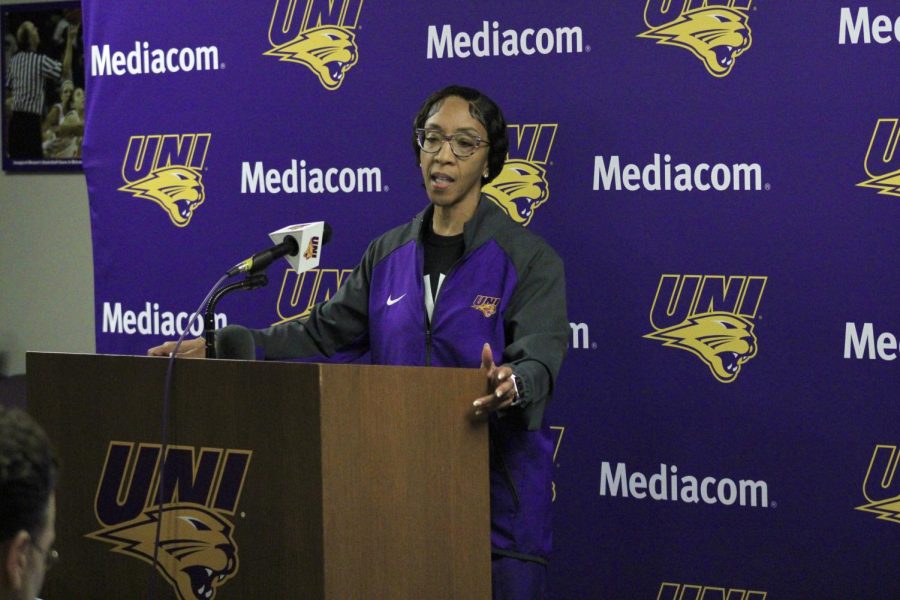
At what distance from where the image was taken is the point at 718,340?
Answer: 130 inches

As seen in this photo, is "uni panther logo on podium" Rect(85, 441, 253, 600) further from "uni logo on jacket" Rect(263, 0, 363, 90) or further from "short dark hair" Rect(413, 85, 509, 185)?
"uni logo on jacket" Rect(263, 0, 363, 90)

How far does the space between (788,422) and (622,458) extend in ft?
1.63

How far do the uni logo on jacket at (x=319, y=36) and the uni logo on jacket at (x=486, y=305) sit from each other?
1469 millimetres

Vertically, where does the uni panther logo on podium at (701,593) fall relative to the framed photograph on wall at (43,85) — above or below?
below

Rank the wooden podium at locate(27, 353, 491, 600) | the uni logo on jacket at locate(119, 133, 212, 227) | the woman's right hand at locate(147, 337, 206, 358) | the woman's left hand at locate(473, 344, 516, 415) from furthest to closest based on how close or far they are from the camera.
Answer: the uni logo on jacket at locate(119, 133, 212, 227), the woman's right hand at locate(147, 337, 206, 358), the woman's left hand at locate(473, 344, 516, 415), the wooden podium at locate(27, 353, 491, 600)

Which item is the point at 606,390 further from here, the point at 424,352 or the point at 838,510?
the point at 424,352

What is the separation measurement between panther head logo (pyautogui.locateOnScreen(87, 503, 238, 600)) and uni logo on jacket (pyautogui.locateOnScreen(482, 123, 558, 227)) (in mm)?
1683

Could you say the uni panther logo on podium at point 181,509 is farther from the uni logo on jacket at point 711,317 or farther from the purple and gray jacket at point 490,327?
the uni logo on jacket at point 711,317

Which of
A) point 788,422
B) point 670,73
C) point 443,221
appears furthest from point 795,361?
point 443,221

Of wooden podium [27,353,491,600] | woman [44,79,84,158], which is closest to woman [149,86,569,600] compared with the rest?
wooden podium [27,353,491,600]

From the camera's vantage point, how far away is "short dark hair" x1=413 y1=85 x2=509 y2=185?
2.67 meters

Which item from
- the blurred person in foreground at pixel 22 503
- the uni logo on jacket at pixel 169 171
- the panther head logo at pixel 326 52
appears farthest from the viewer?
the uni logo on jacket at pixel 169 171

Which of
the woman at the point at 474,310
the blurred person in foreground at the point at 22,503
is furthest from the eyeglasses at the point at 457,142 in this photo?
the blurred person in foreground at the point at 22,503

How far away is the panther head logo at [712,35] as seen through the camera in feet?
10.6
